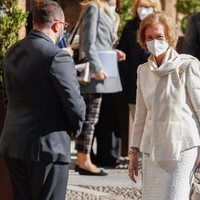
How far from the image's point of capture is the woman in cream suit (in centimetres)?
848

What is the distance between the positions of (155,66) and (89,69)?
3.39 m

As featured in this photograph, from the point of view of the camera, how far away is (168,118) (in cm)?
507

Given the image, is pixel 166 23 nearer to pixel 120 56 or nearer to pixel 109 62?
pixel 109 62

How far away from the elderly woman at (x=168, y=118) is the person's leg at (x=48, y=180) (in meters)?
0.54

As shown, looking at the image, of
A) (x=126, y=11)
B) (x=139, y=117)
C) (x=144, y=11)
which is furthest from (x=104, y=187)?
(x=126, y=11)

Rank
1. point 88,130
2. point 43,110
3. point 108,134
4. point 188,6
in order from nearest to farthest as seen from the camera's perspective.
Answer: point 43,110 → point 88,130 → point 108,134 → point 188,6

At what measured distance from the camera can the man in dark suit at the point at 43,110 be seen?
4.96 metres

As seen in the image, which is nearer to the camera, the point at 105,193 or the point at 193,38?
the point at 105,193

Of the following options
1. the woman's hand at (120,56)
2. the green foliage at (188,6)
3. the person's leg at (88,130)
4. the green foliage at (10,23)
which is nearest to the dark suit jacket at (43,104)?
the green foliage at (10,23)

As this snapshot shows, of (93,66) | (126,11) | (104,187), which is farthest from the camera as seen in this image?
(126,11)

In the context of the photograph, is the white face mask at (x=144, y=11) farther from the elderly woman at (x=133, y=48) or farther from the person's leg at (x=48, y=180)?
the person's leg at (x=48, y=180)

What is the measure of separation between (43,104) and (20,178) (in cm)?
52

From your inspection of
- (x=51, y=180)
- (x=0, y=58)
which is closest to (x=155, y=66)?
(x=51, y=180)

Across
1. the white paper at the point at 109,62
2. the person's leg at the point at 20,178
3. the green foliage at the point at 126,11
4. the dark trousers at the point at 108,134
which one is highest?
the green foliage at the point at 126,11
